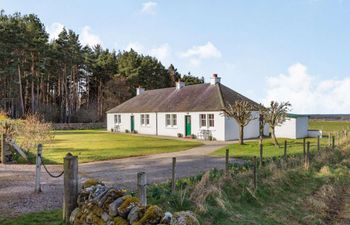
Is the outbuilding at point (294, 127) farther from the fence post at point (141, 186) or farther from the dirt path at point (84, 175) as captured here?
the fence post at point (141, 186)

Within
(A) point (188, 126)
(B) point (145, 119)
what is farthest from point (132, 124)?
(A) point (188, 126)

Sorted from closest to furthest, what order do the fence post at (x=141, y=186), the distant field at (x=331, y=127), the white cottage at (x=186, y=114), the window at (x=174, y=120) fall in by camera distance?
the fence post at (x=141, y=186)
the white cottage at (x=186, y=114)
the window at (x=174, y=120)
the distant field at (x=331, y=127)

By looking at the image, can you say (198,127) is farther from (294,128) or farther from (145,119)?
(145,119)

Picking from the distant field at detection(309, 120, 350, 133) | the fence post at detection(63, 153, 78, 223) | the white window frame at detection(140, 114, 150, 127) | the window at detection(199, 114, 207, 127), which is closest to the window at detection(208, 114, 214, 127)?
the window at detection(199, 114, 207, 127)

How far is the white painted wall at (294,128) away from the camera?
3275 cm

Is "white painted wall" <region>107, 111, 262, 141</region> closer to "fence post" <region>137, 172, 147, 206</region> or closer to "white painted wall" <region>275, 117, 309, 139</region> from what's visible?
"white painted wall" <region>275, 117, 309, 139</region>

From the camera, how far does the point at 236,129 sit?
31.9 metres

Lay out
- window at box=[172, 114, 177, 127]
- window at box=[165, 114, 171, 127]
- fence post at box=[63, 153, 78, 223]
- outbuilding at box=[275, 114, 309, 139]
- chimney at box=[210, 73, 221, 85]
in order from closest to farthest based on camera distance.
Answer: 1. fence post at box=[63, 153, 78, 223]
2. outbuilding at box=[275, 114, 309, 139]
3. window at box=[172, 114, 177, 127]
4. chimney at box=[210, 73, 221, 85]
5. window at box=[165, 114, 171, 127]

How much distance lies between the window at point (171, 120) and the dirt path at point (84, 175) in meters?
16.1

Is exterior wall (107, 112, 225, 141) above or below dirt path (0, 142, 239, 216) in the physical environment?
above

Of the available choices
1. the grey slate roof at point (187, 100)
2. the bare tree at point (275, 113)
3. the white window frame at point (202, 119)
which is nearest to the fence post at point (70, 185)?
the bare tree at point (275, 113)

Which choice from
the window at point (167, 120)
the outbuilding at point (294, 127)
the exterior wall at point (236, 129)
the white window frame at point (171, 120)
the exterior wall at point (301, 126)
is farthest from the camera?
the window at point (167, 120)

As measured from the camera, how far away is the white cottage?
31750 mm

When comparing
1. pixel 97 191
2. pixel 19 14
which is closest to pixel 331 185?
pixel 97 191
